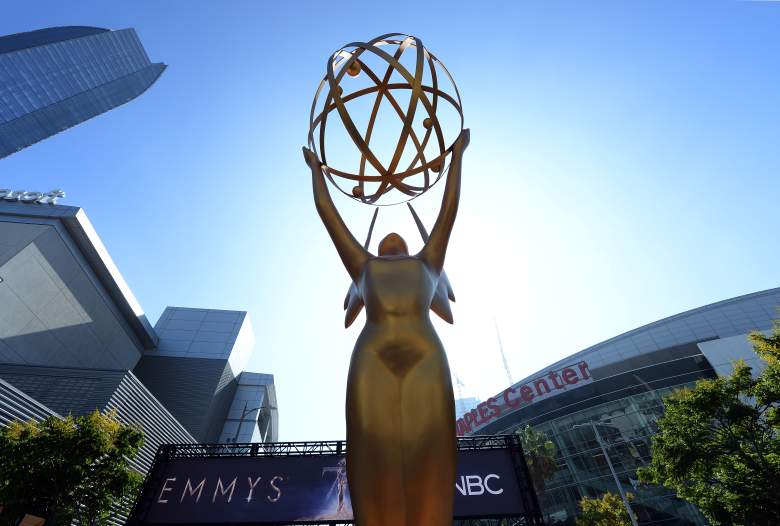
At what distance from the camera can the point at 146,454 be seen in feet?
79.6

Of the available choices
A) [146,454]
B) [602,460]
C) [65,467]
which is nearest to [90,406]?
[146,454]

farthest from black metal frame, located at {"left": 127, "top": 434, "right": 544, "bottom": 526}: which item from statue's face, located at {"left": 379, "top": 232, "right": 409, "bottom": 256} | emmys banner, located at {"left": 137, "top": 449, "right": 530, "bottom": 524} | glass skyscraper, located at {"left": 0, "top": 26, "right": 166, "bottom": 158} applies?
glass skyscraper, located at {"left": 0, "top": 26, "right": 166, "bottom": 158}

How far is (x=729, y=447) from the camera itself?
16984 mm

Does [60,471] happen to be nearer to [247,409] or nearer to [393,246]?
[393,246]

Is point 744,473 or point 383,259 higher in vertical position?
point 744,473

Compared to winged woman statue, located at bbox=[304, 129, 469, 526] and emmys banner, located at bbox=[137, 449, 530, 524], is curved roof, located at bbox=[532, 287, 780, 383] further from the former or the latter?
winged woman statue, located at bbox=[304, 129, 469, 526]

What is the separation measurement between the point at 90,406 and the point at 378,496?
82.6ft

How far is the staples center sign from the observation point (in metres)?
41.3

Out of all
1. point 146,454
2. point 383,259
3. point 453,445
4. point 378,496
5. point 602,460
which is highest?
point 602,460

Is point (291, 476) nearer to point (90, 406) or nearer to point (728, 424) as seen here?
point (90, 406)

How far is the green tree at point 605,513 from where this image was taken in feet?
91.9

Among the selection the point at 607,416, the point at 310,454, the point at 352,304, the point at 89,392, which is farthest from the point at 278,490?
the point at 607,416

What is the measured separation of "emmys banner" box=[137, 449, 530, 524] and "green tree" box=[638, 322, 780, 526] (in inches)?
381

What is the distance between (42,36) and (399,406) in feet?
357
